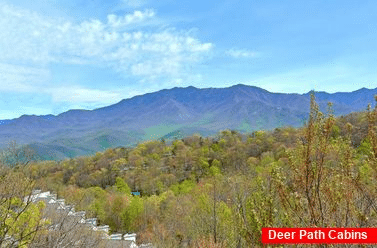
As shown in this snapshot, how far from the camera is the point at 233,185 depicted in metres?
18.5

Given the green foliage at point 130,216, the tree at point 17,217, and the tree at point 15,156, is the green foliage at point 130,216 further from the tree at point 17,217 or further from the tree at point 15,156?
the tree at point 17,217

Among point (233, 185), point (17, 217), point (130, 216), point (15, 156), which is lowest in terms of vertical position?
point (130, 216)

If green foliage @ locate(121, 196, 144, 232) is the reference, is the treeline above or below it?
above

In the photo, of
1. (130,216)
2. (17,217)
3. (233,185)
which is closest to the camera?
(17,217)

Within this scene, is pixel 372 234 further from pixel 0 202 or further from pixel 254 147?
pixel 254 147

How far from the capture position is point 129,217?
52125 millimetres

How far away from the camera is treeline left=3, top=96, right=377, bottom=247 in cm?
587

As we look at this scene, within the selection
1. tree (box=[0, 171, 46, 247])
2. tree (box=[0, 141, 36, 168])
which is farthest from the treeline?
tree (box=[0, 171, 46, 247])

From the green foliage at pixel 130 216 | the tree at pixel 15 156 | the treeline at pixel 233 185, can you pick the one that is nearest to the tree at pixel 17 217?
the tree at pixel 15 156

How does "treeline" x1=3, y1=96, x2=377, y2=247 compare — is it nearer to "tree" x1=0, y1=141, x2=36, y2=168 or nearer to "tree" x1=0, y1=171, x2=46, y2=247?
"tree" x1=0, y1=141, x2=36, y2=168

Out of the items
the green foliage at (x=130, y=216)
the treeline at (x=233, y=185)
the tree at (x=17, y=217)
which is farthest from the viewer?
the green foliage at (x=130, y=216)

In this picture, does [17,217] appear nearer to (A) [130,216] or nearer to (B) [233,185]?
(B) [233,185]

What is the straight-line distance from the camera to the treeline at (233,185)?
587cm

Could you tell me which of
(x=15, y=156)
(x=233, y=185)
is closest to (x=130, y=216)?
(x=233, y=185)
